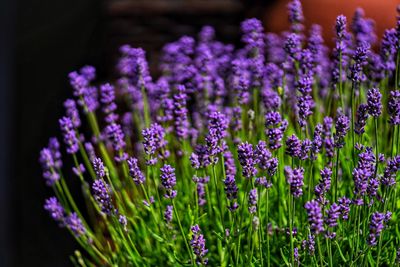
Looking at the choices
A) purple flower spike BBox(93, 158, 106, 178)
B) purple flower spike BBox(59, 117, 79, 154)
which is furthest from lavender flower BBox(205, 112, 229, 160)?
purple flower spike BBox(59, 117, 79, 154)

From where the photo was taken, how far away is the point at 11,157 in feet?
16.0

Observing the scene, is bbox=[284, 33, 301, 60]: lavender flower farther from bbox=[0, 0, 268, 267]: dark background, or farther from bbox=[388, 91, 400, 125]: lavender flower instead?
bbox=[0, 0, 268, 267]: dark background

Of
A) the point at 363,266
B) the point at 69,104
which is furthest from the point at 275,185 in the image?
the point at 69,104

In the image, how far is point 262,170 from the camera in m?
2.50

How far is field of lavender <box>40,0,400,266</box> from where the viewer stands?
1788 mm

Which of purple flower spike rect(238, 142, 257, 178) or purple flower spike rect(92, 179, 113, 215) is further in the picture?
purple flower spike rect(92, 179, 113, 215)

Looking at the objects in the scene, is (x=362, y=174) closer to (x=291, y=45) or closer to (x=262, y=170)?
(x=291, y=45)

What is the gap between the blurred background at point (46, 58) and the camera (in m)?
4.68

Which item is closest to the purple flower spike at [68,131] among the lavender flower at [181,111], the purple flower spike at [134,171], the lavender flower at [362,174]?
the lavender flower at [181,111]

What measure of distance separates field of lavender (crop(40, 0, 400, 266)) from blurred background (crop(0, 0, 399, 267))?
164cm

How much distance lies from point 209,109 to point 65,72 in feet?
8.63

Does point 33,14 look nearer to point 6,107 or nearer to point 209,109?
point 6,107

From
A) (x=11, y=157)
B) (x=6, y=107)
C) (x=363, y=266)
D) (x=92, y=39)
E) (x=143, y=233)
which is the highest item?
(x=92, y=39)

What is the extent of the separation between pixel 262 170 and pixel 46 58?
2.90 metres
